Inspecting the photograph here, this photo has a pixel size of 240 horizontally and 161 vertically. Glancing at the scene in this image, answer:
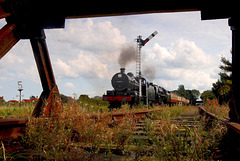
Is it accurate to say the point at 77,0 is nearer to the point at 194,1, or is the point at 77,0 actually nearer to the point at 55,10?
the point at 55,10

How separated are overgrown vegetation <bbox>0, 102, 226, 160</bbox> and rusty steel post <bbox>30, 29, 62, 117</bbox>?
254 mm

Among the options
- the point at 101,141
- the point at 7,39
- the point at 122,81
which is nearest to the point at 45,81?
the point at 7,39

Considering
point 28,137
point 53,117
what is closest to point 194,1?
point 53,117

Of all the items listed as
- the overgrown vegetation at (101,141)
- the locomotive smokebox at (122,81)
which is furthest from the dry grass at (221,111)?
the locomotive smokebox at (122,81)

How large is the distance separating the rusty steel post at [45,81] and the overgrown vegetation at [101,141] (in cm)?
25

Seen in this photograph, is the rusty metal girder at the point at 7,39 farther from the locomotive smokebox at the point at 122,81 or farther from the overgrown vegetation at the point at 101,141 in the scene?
the locomotive smokebox at the point at 122,81

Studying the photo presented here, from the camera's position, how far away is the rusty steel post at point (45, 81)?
342cm

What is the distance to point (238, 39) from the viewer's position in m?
2.85

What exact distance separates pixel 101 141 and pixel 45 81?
1406mm

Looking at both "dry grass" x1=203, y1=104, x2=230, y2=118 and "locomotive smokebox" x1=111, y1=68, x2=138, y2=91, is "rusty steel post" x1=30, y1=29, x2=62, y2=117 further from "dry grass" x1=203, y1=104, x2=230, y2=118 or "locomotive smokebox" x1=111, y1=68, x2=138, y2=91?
"locomotive smokebox" x1=111, y1=68, x2=138, y2=91

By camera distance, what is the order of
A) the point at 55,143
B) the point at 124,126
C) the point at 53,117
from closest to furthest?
the point at 55,143, the point at 53,117, the point at 124,126

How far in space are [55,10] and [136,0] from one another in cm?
129

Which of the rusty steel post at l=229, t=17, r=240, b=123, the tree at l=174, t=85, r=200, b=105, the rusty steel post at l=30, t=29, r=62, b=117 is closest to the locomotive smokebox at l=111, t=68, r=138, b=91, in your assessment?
the rusty steel post at l=30, t=29, r=62, b=117

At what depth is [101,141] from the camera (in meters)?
2.96
